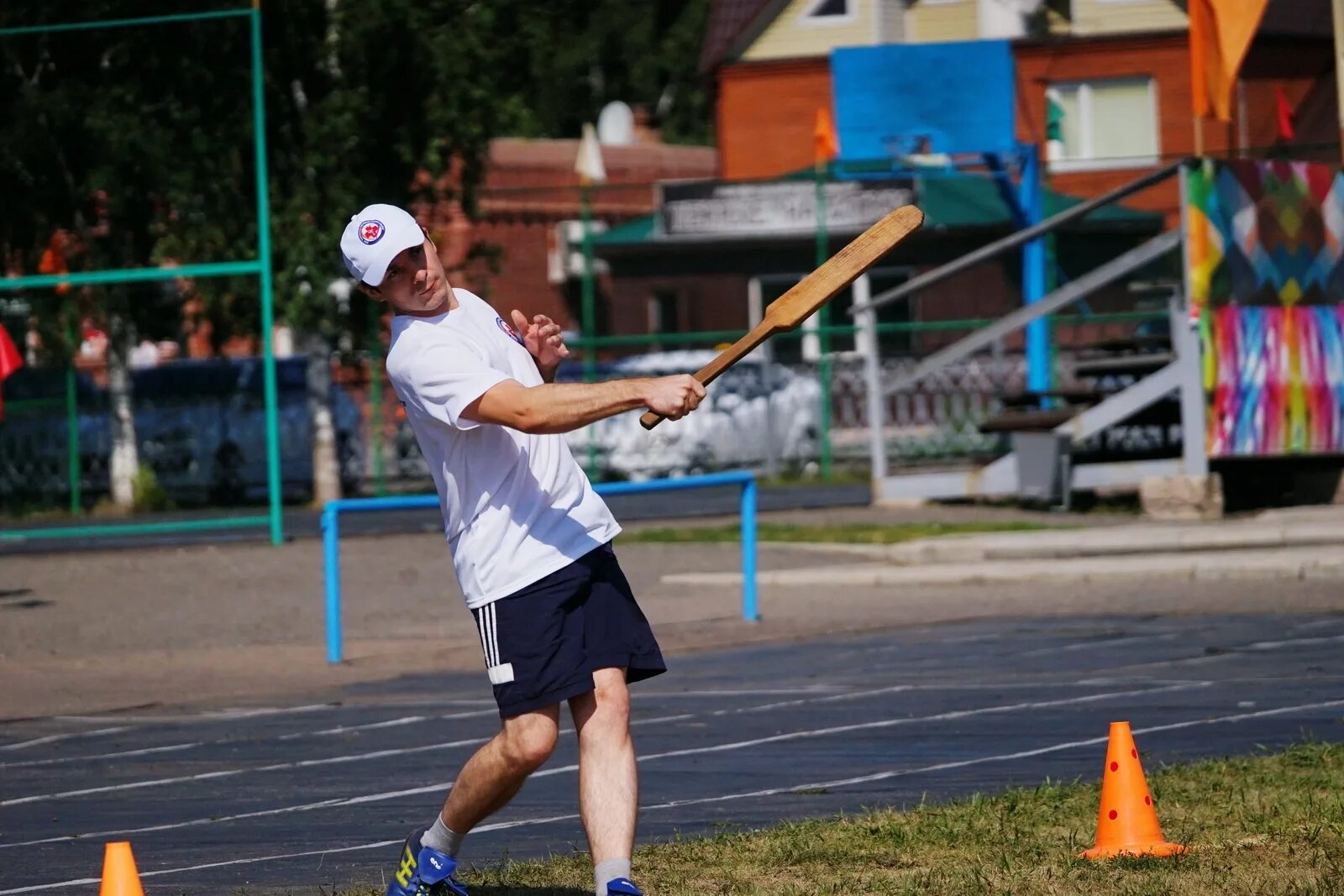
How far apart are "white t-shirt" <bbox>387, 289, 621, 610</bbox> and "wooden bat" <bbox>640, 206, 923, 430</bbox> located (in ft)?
0.99

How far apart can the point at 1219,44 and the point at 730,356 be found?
57.4 ft

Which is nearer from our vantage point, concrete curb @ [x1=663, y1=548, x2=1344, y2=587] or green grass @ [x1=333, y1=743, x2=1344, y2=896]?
green grass @ [x1=333, y1=743, x2=1344, y2=896]

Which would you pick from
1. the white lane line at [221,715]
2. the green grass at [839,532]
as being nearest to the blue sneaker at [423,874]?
the white lane line at [221,715]

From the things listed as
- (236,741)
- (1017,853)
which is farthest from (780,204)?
(1017,853)

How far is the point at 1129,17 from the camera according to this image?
42688 mm

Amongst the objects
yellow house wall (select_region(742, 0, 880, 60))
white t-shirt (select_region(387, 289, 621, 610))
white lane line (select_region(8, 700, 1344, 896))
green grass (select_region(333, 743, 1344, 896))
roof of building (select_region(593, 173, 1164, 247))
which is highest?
yellow house wall (select_region(742, 0, 880, 60))

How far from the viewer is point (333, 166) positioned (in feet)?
85.1

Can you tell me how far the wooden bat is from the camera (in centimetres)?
580

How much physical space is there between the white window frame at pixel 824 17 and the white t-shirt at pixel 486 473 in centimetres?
4168

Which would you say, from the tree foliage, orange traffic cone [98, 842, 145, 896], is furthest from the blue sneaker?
the tree foliage

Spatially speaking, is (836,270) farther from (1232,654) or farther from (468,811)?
(1232,654)

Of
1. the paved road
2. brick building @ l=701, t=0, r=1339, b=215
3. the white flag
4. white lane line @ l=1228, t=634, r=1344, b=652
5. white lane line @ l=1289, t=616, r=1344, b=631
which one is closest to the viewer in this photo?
white lane line @ l=1228, t=634, r=1344, b=652

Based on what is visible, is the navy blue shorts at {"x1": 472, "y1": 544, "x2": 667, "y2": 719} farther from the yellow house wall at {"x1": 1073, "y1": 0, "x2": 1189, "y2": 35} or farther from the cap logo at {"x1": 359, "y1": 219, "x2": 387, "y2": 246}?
the yellow house wall at {"x1": 1073, "y1": 0, "x2": 1189, "y2": 35}

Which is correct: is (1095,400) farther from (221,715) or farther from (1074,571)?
(221,715)
